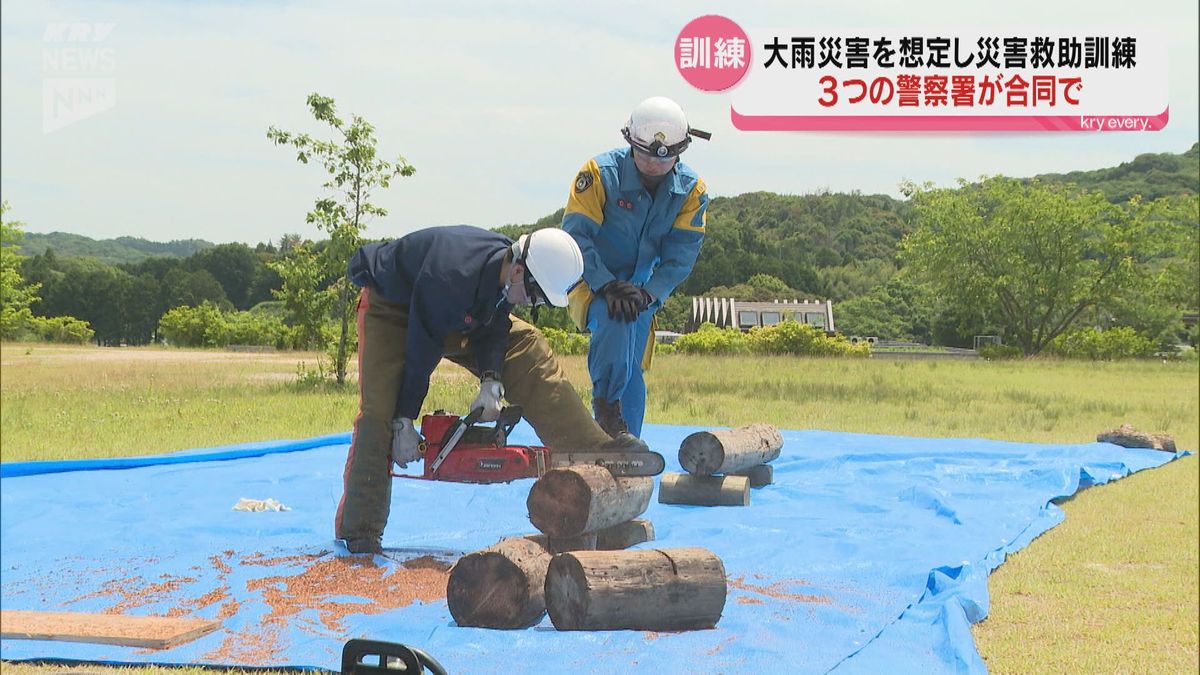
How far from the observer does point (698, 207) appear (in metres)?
6.64

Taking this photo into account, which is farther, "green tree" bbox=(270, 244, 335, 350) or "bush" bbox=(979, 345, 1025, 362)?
"bush" bbox=(979, 345, 1025, 362)

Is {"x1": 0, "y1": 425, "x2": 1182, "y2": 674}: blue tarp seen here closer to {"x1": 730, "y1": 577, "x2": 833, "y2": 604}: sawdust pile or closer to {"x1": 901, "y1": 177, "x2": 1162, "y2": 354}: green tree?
{"x1": 730, "y1": 577, "x2": 833, "y2": 604}: sawdust pile

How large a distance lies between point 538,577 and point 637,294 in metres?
2.49

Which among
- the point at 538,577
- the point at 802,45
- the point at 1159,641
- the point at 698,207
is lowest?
the point at 1159,641

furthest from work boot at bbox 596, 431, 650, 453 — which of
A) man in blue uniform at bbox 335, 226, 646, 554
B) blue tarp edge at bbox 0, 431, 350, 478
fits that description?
blue tarp edge at bbox 0, 431, 350, 478

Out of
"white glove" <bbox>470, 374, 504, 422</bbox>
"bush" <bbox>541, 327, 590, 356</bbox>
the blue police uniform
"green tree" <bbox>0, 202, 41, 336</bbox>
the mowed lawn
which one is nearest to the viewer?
the mowed lawn

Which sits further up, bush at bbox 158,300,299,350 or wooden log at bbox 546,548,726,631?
bush at bbox 158,300,299,350

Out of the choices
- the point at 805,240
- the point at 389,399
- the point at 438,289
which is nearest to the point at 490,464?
the point at 389,399

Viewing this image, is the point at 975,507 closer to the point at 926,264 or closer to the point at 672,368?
the point at 672,368

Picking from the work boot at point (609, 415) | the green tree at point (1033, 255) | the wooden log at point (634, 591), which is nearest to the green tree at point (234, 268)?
the work boot at point (609, 415)

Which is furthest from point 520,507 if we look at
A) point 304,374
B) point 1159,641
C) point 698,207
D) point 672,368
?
point 672,368

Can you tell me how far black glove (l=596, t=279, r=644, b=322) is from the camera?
625 cm

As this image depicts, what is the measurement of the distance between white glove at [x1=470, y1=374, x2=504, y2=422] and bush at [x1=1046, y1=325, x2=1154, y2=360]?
25862mm

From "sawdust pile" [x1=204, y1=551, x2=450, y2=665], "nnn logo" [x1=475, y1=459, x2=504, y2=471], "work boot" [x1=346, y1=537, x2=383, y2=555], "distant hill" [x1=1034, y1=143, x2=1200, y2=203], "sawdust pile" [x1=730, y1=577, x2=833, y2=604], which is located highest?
"distant hill" [x1=1034, y1=143, x2=1200, y2=203]
